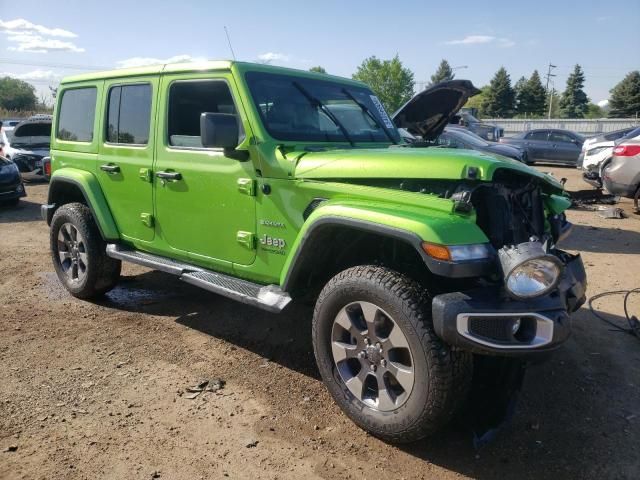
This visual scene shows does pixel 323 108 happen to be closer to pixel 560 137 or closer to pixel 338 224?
pixel 338 224

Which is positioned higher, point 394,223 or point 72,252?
point 394,223

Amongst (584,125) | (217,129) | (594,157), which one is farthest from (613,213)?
(584,125)

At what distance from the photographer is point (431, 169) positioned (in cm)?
286

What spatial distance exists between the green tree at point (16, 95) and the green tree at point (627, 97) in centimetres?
6603

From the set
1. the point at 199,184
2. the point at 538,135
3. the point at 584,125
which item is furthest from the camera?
the point at 584,125

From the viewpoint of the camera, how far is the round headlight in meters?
2.52

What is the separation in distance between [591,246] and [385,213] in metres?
5.81

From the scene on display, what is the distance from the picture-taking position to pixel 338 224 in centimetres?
298

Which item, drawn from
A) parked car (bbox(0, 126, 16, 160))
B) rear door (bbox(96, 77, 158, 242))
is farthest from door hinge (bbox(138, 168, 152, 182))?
parked car (bbox(0, 126, 16, 160))

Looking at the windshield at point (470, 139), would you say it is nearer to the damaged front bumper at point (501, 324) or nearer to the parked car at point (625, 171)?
the parked car at point (625, 171)

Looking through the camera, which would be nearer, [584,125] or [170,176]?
[170,176]

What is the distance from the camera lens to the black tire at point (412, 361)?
2645 millimetres

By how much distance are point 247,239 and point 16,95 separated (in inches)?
2964

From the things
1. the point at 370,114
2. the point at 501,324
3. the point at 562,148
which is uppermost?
the point at 370,114
